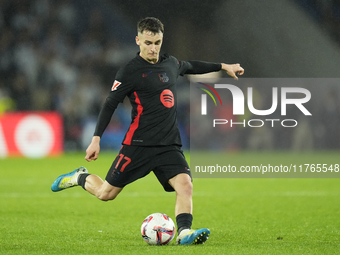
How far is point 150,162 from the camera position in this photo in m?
4.63

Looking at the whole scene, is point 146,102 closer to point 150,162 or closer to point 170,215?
point 150,162

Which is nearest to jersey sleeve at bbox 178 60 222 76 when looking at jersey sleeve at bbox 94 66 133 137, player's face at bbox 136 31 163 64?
player's face at bbox 136 31 163 64

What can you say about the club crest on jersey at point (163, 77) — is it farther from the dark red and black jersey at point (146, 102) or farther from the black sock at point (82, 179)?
the black sock at point (82, 179)

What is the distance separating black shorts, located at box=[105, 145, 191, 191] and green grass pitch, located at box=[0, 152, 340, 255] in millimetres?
562

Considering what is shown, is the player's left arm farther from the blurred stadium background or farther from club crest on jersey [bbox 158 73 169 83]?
the blurred stadium background

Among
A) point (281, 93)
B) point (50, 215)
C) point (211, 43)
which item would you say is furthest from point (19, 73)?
point (50, 215)

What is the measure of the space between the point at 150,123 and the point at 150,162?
0.32 metres

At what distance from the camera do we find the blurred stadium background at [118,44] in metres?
16.0

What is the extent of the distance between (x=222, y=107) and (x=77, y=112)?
4.40m

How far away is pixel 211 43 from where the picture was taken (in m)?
17.8

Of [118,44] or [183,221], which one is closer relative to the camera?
[183,221]

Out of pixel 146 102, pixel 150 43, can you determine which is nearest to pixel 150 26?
pixel 150 43

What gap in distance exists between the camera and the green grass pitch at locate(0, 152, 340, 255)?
437 cm

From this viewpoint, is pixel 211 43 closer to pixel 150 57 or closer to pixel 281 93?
pixel 281 93
